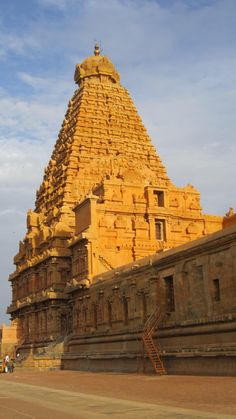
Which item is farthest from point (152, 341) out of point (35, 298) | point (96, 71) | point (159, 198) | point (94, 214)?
point (96, 71)

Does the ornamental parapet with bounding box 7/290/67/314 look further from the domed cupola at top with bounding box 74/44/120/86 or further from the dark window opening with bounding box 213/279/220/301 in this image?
the domed cupola at top with bounding box 74/44/120/86

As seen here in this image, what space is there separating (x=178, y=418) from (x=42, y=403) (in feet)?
21.3

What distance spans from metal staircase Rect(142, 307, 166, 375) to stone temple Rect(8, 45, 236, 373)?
0.09 m

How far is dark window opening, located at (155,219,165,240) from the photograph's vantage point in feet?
188

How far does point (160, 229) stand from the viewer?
2272 inches

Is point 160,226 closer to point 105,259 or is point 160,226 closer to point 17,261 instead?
point 105,259

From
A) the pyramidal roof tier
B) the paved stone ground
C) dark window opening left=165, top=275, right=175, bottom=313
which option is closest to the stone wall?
dark window opening left=165, top=275, right=175, bottom=313

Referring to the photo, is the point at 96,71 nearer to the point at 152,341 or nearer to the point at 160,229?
the point at 160,229

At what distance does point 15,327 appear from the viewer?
75.7 meters

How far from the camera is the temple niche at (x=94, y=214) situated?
171 feet

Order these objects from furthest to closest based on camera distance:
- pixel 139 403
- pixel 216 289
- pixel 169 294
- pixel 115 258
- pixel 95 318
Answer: pixel 115 258
pixel 95 318
pixel 169 294
pixel 216 289
pixel 139 403

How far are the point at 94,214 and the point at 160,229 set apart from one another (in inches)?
338

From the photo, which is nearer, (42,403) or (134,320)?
(42,403)

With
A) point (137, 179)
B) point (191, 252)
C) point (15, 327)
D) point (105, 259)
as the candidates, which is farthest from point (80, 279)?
point (15, 327)
